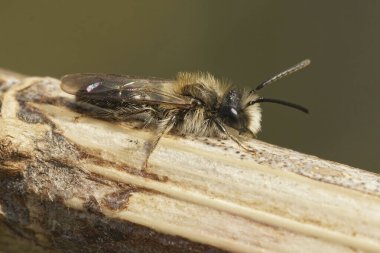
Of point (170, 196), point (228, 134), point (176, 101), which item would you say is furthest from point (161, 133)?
point (170, 196)

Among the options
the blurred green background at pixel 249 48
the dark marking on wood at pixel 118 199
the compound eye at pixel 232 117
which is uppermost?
the blurred green background at pixel 249 48

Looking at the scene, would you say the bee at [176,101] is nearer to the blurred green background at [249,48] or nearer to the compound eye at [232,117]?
the compound eye at [232,117]

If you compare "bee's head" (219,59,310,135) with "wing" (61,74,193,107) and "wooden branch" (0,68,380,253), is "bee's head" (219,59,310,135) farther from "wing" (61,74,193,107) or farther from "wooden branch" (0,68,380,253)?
"wooden branch" (0,68,380,253)

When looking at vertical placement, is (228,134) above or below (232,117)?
below

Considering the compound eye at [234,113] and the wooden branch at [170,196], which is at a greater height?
the compound eye at [234,113]

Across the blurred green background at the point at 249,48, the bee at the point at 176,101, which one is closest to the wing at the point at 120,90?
the bee at the point at 176,101

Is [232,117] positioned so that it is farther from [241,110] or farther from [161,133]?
[161,133]

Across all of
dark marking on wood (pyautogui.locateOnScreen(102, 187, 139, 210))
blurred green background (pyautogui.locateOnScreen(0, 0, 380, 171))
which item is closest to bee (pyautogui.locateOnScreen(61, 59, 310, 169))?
dark marking on wood (pyautogui.locateOnScreen(102, 187, 139, 210))
